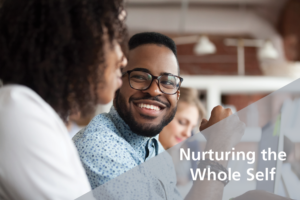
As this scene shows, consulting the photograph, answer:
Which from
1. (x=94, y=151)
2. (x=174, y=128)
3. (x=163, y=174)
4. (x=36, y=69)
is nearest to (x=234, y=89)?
(x=174, y=128)

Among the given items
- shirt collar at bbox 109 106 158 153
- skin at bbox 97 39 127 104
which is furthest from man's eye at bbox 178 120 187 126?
skin at bbox 97 39 127 104

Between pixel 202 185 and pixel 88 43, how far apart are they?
1.11 ft

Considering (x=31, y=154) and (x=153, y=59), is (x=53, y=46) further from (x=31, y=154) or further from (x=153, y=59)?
(x=153, y=59)

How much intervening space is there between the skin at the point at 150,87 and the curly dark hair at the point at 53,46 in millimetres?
226

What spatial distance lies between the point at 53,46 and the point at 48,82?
0.05 m

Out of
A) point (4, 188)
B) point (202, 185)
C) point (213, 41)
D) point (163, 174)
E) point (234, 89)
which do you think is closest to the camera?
point (4, 188)

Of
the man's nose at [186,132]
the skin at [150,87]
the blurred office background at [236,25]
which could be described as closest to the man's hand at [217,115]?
the skin at [150,87]

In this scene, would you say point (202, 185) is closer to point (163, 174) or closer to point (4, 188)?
point (163, 174)

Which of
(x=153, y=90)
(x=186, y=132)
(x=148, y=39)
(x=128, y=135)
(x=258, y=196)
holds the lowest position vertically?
(x=186, y=132)

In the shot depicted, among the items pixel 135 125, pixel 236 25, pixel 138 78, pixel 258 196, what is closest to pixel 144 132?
pixel 135 125

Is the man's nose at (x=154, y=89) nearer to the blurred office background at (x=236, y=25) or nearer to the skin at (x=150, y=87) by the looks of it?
the skin at (x=150, y=87)

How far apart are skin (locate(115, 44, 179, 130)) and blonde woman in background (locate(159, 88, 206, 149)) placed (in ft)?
2.09

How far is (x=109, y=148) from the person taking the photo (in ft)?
2.03

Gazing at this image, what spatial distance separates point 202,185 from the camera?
58cm
